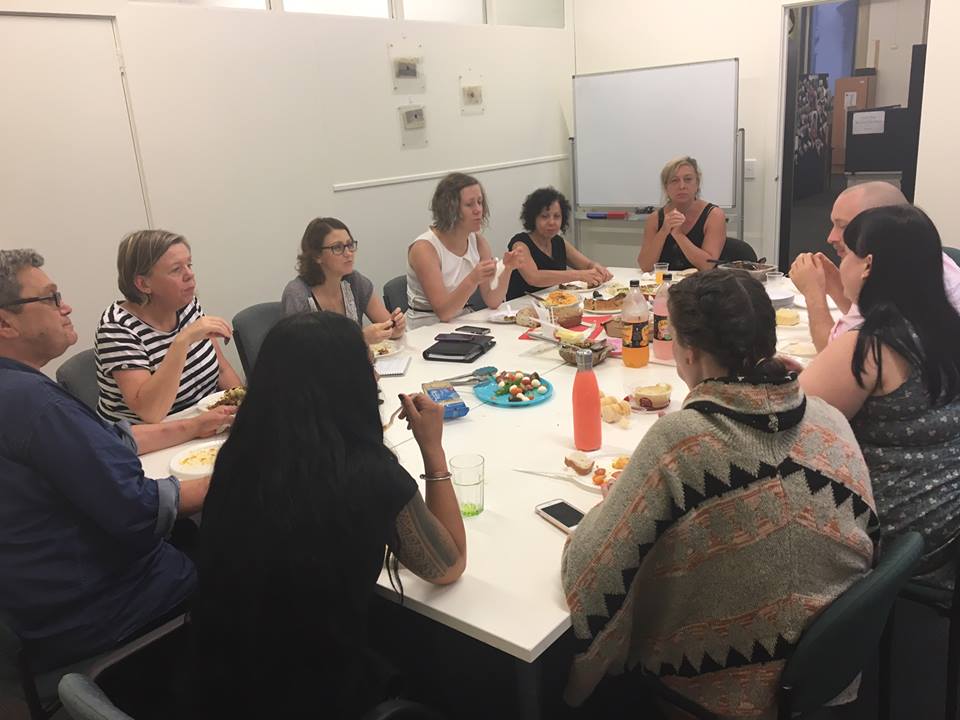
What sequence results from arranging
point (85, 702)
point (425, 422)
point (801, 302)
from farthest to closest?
1. point (801, 302)
2. point (425, 422)
3. point (85, 702)

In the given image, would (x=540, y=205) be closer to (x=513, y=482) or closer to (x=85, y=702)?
(x=513, y=482)

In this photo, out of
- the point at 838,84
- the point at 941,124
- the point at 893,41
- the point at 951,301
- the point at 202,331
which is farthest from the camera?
the point at 838,84

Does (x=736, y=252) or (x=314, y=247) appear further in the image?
(x=736, y=252)

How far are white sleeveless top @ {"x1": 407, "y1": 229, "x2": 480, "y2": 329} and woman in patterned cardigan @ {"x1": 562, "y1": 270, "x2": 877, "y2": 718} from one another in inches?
86.7

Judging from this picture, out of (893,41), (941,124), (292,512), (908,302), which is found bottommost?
(292,512)

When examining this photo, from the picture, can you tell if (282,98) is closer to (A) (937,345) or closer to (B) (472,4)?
(B) (472,4)

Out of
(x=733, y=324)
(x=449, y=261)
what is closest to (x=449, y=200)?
(x=449, y=261)

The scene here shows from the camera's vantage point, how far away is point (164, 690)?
1439mm

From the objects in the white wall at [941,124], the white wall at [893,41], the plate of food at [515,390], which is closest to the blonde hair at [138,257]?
the plate of food at [515,390]

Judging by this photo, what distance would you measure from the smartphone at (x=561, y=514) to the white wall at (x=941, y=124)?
4129 mm

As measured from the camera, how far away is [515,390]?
7.43ft

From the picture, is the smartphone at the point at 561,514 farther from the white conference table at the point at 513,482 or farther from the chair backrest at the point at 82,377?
the chair backrest at the point at 82,377

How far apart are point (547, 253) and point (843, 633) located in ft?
9.81

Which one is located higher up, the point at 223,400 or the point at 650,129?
the point at 650,129
